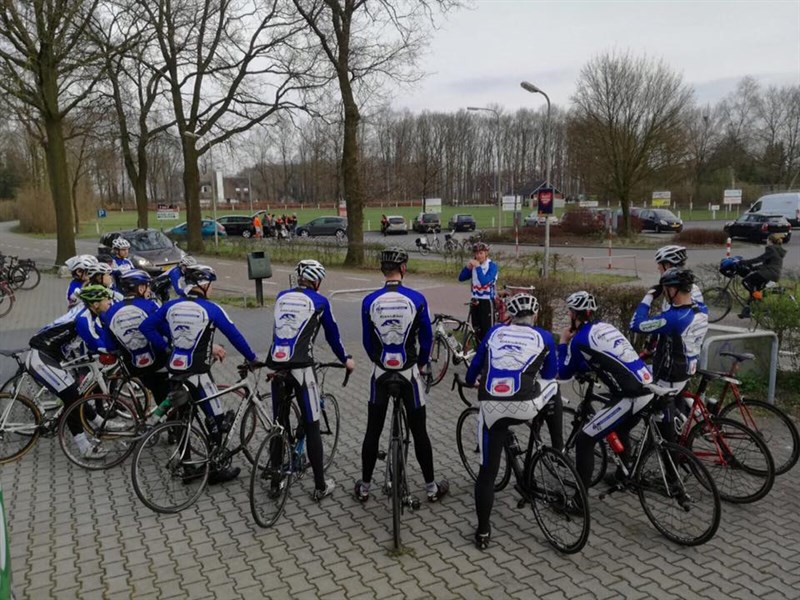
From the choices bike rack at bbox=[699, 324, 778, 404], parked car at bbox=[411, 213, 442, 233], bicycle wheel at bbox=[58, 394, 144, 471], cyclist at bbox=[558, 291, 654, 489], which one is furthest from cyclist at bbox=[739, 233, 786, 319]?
parked car at bbox=[411, 213, 442, 233]

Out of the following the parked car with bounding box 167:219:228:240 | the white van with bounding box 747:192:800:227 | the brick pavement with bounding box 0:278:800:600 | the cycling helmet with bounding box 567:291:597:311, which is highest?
the white van with bounding box 747:192:800:227

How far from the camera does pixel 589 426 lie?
177 inches

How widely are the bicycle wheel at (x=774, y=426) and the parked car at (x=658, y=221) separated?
34.5 metres

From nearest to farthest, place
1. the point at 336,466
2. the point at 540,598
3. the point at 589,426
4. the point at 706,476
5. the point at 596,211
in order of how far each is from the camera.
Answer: the point at 540,598 < the point at 706,476 < the point at 589,426 < the point at 336,466 < the point at 596,211

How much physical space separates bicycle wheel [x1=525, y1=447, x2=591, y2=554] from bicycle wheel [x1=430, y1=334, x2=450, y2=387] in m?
3.87

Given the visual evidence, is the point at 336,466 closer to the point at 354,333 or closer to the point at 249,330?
the point at 354,333

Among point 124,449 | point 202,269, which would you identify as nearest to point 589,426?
point 202,269

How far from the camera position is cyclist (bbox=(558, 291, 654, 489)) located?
429cm

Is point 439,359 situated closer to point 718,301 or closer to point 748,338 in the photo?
point 748,338

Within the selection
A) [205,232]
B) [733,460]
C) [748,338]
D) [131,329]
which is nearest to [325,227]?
[205,232]

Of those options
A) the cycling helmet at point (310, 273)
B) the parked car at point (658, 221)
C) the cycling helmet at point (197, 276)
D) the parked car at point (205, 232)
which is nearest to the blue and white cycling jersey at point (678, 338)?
the cycling helmet at point (310, 273)

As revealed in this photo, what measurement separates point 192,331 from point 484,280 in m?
5.04

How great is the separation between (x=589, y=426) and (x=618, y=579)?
1.02m

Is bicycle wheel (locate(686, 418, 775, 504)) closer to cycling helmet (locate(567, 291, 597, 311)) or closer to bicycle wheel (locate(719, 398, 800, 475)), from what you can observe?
bicycle wheel (locate(719, 398, 800, 475))
